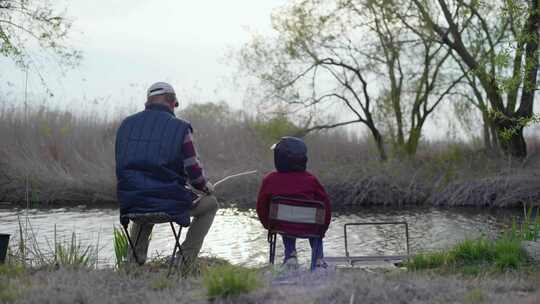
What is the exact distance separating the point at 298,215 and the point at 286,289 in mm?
1408

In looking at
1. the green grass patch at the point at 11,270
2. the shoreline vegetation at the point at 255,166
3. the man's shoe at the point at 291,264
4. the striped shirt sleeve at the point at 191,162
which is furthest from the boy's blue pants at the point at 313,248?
the shoreline vegetation at the point at 255,166

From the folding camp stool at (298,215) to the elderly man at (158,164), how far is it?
1.99 ft

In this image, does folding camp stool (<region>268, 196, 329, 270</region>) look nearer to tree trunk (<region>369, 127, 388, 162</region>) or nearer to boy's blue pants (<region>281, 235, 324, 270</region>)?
boy's blue pants (<region>281, 235, 324, 270</region>)

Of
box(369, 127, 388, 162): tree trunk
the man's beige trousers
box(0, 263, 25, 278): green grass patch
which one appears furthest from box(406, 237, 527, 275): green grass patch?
box(369, 127, 388, 162): tree trunk

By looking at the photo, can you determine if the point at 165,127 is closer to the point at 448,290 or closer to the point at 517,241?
the point at 448,290

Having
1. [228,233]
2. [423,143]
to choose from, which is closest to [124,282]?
[228,233]

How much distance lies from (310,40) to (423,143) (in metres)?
4.19

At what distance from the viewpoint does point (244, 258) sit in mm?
10516

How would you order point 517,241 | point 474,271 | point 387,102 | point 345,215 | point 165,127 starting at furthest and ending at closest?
point 387,102, point 345,215, point 517,241, point 474,271, point 165,127

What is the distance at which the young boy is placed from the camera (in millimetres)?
6418

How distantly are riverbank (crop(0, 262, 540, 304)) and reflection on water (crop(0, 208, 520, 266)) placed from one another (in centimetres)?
403

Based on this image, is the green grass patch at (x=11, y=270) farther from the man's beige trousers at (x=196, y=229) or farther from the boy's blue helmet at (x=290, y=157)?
the boy's blue helmet at (x=290, y=157)

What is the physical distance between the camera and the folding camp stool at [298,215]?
6305mm

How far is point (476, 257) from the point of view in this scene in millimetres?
7398
